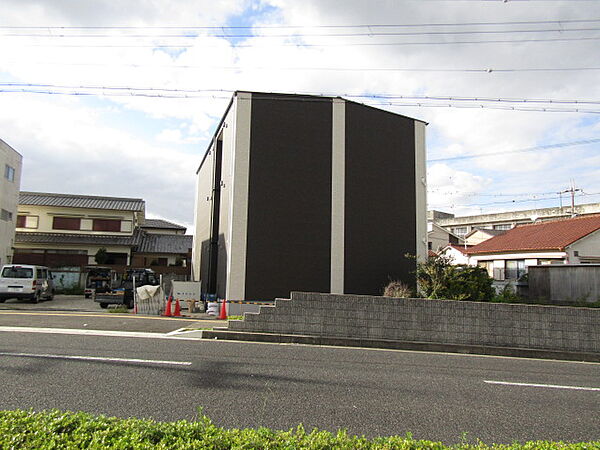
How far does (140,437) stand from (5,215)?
27.7 metres

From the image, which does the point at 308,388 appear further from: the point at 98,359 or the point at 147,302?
the point at 147,302

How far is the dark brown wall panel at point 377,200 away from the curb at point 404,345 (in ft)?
21.7

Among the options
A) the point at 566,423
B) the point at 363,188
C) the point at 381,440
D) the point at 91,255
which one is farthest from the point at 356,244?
the point at 91,255

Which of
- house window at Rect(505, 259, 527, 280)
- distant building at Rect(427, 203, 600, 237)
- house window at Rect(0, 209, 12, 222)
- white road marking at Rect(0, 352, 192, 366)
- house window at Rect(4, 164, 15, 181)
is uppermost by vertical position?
distant building at Rect(427, 203, 600, 237)

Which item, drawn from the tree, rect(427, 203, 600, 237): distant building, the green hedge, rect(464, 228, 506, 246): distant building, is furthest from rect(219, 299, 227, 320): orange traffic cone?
rect(427, 203, 600, 237): distant building

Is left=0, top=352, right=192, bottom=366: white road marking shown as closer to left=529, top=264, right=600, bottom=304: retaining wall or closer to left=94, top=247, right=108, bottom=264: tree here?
left=529, top=264, right=600, bottom=304: retaining wall

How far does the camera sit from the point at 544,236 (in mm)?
25234

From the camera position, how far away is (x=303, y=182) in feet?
53.0

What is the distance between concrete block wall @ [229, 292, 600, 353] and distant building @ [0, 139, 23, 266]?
22363mm

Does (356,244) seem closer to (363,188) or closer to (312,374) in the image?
(363,188)

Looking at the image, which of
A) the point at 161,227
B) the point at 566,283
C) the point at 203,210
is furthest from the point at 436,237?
the point at 161,227

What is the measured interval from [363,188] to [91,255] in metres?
22.3

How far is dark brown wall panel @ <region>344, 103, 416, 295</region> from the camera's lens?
53.8ft

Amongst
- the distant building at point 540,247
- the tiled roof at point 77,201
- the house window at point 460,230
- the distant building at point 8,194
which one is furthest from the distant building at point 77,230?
the house window at point 460,230
